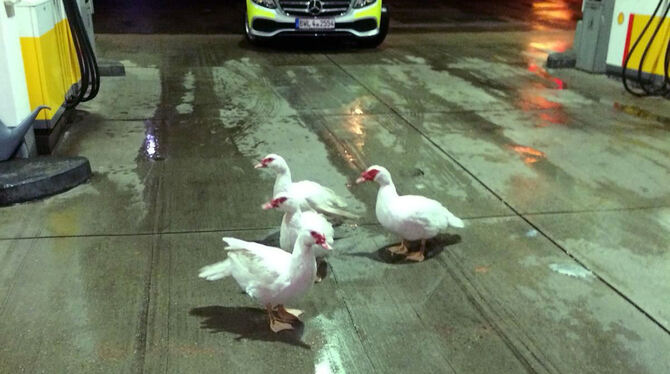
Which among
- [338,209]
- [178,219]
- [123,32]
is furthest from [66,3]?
[123,32]

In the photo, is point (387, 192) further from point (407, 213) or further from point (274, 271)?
point (274, 271)

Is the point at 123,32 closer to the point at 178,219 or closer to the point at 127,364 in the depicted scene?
the point at 178,219

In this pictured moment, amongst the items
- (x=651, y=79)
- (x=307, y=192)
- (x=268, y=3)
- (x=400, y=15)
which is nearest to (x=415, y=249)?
(x=307, y=192)

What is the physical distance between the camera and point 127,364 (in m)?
2.98

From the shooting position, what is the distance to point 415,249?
13.6 feet

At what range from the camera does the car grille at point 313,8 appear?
10188 millimetres

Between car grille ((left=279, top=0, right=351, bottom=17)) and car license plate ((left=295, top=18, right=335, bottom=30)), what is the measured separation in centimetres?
9

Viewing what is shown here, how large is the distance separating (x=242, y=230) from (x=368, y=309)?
123 centimetres

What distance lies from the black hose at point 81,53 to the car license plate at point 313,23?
4.18 m

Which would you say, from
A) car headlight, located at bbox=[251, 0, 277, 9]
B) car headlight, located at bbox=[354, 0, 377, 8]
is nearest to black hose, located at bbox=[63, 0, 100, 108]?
car headlight, located at bbox=[251, 0, 277, 9]

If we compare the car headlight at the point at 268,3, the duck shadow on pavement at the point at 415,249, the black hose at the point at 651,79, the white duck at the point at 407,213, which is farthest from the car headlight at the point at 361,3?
the white duck at the point at 407,213

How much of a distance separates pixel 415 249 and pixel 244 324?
4.30ft

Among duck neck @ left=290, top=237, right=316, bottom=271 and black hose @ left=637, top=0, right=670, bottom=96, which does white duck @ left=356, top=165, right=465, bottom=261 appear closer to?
→ duck neck @ left=290, top=237, right=316, bottom=271

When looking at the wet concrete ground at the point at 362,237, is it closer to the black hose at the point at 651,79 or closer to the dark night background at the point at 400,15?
the black hose at the point at 651,79
